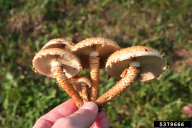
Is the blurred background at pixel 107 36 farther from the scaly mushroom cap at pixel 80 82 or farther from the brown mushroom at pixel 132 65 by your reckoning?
the scaly mushroom cap at pixel 80 82

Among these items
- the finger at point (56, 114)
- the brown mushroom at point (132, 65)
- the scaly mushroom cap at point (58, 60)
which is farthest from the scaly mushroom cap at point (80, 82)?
the finger at point (56, 114)

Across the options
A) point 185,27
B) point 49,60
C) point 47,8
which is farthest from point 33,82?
point 185,27

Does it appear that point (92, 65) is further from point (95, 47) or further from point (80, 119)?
point (80, 119)

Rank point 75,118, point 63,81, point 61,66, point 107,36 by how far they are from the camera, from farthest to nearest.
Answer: point 107,36
point 61,66
point 63,81
point 75,118

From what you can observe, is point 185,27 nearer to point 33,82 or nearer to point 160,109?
point 160,109

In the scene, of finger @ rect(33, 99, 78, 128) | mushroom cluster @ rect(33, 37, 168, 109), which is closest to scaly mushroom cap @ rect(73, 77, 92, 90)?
mushroom cluster @ rect(33, 37, 168, 109)

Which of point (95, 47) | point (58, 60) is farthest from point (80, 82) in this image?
point (95, 47)
